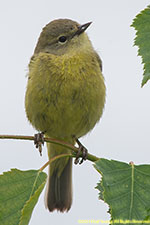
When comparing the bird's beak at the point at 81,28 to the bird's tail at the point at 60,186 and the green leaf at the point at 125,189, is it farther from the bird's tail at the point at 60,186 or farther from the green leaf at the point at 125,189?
the green leaf at the point at 125,189

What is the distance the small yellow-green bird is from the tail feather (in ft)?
1.98

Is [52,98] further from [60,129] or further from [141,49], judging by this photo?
[141,49]

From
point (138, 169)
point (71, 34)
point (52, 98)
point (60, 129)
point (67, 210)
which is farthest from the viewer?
point (67, 210)

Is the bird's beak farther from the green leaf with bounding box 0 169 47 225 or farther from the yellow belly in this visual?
the green leaf with bounding box 0 169 47 225

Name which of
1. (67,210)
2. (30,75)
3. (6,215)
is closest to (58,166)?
(67,210)

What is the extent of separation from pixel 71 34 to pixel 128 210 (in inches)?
115

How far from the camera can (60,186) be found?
5.30 m

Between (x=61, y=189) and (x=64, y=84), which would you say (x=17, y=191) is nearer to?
(x=64, y=84)

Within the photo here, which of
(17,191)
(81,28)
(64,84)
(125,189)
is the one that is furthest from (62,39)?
(125,189)

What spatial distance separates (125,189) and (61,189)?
10.7 ft

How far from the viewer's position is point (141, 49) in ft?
7.20

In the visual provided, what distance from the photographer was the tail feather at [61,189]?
16.9ft

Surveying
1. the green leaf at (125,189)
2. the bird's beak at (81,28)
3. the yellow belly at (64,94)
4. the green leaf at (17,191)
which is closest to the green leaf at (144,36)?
the green leaf at (125,189)

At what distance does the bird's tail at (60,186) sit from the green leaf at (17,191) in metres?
2.74
